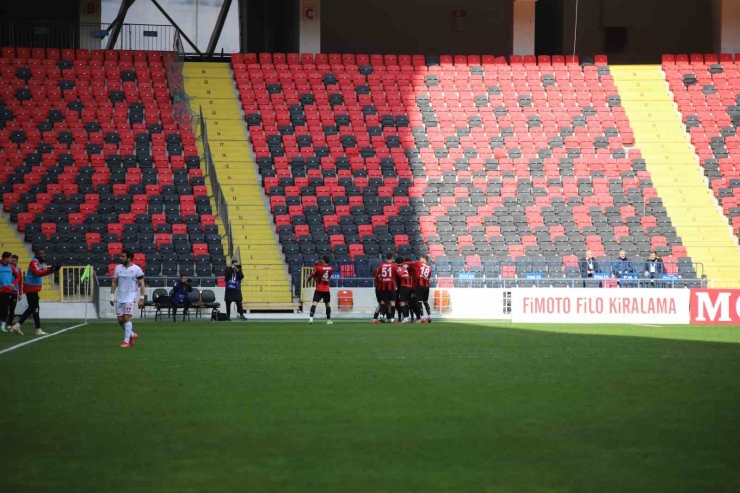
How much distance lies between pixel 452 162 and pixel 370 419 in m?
30.2

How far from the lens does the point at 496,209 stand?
37844 mm

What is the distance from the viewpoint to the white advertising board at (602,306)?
29.1 metres

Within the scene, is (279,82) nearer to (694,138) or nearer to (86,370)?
(694,138)

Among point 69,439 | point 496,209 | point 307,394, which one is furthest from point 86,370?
point 496,209

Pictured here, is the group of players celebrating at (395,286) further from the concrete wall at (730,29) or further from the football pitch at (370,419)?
the concrete wall at (730,29)

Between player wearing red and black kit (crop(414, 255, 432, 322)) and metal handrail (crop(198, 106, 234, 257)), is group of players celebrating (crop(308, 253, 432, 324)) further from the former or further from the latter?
metal handrail (crop(198, 106, 234, 257))

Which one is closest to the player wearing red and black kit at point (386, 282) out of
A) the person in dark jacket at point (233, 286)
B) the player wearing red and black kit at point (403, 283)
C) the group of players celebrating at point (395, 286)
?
the group of players celebrating at point (395, 286)

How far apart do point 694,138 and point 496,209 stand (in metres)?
9.46

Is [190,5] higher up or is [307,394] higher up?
[190,5]

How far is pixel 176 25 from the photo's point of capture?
150 ft

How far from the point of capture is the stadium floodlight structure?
45.4 meters

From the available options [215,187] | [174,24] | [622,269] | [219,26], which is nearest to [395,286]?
[622,269]

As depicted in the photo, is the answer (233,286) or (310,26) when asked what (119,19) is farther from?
(233,286)

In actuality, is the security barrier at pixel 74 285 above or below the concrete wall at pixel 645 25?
below
